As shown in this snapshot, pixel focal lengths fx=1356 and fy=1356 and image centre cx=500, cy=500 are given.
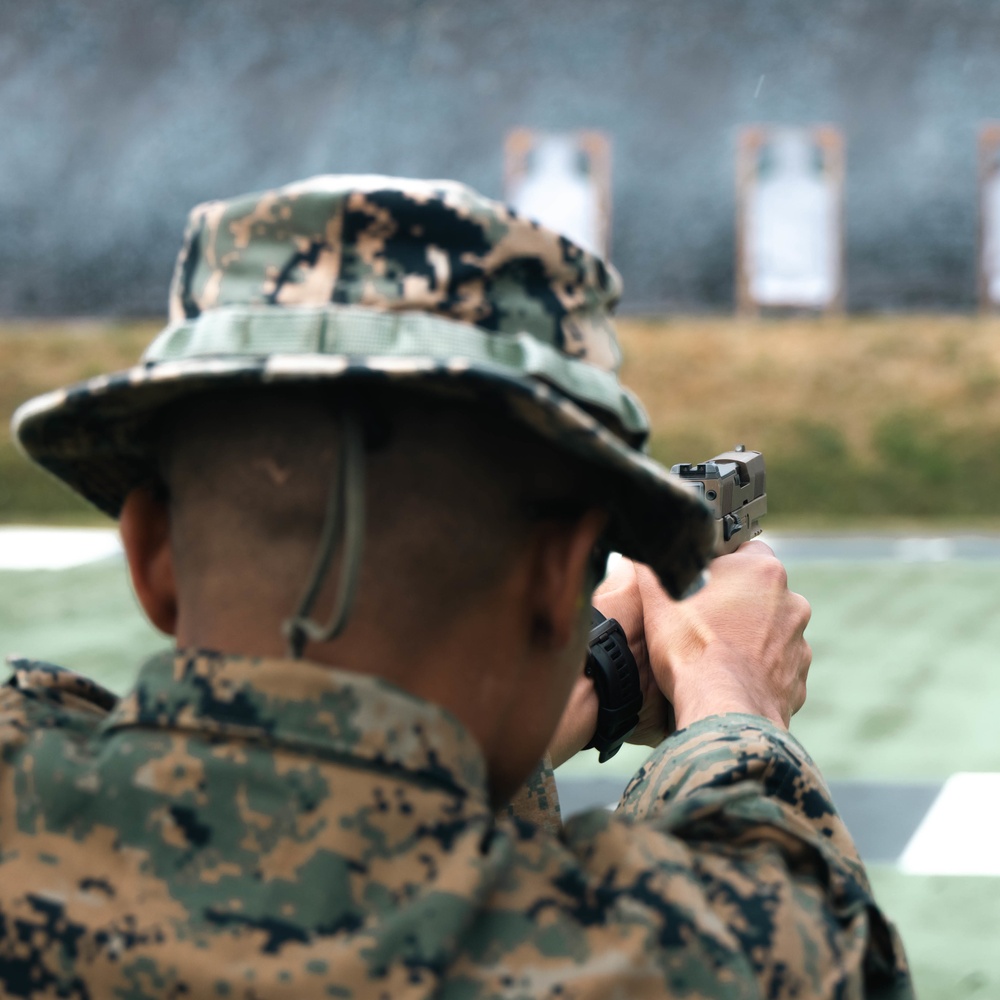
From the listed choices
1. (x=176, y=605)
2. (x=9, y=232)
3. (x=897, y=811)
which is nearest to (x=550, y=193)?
(x=9, y=232)

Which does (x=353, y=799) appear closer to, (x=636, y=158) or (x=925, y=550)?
(x=925, y=550)

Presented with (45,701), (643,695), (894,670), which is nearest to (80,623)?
(894,670)

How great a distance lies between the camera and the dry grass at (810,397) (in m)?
9.90

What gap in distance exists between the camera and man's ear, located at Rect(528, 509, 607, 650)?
2.51 feet

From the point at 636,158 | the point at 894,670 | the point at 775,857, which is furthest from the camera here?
the point at 636,158

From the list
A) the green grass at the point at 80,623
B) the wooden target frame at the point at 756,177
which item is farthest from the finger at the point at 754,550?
the wooden target frame at the point at 756,177

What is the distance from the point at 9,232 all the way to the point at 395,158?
3318 mm

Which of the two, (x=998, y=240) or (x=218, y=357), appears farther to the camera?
(x=998, y=240)

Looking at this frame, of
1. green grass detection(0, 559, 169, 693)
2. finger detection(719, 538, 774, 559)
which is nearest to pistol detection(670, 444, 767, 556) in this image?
finger detection(719, 538, 774, 559)

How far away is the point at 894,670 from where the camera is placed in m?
4.92

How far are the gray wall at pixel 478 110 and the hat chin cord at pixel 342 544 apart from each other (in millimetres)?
10653

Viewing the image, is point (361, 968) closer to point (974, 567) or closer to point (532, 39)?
point (974, 567)

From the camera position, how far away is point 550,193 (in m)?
11.7

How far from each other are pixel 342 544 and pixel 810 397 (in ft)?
32.6
